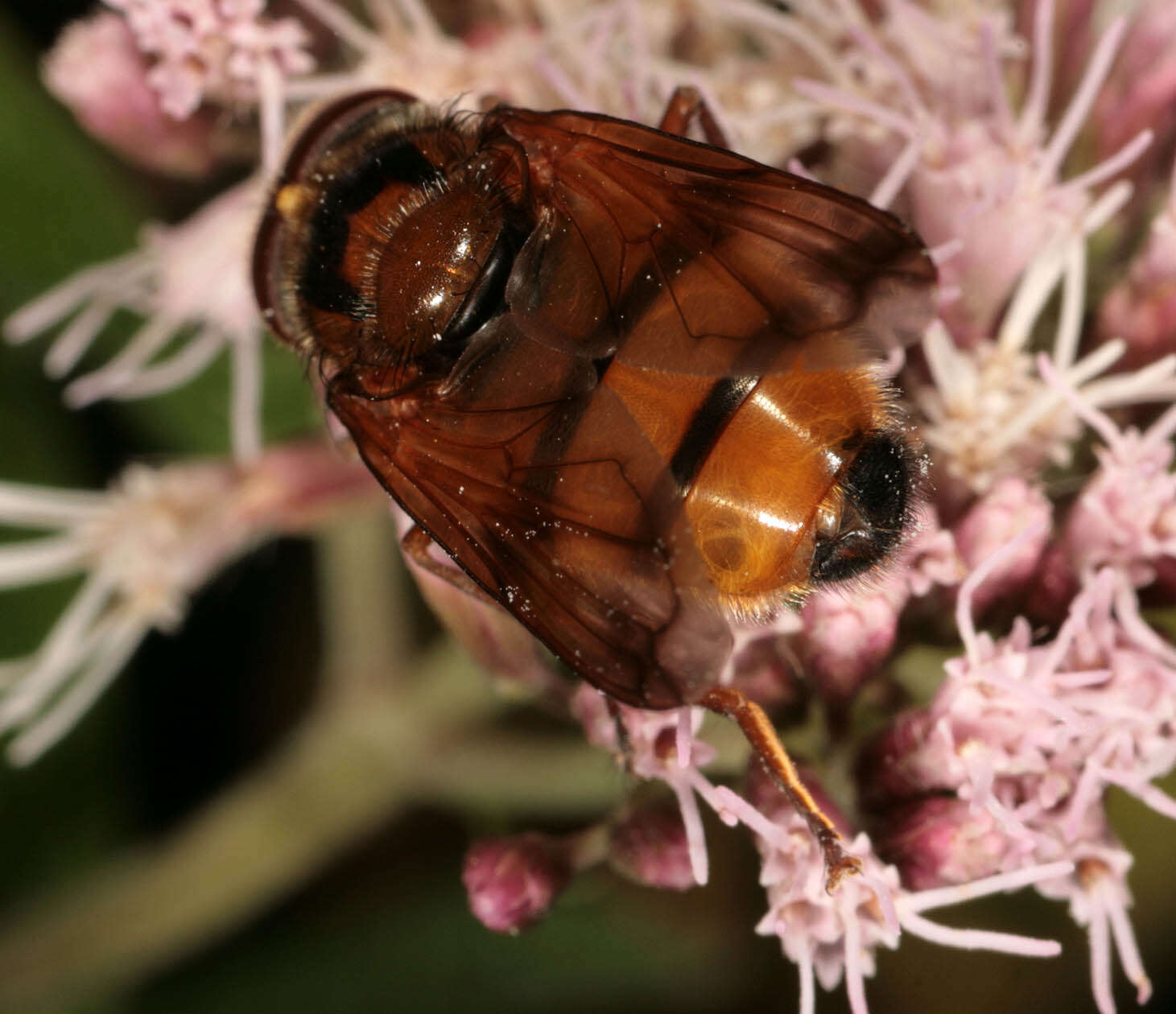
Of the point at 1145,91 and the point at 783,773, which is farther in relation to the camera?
the point at 1145,91

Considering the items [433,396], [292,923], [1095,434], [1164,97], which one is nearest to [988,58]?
[1164,97]

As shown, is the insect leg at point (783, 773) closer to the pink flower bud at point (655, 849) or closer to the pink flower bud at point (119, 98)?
the pink flower bud at point (655, 849)

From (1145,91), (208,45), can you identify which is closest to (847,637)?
(1145,91)

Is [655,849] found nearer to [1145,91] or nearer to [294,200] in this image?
[294,200]

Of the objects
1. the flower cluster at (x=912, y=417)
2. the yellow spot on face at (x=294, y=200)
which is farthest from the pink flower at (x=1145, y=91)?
the yellow spot on face at (x=294, y=200)

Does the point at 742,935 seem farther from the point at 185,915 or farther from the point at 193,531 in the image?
the point at 193,531
